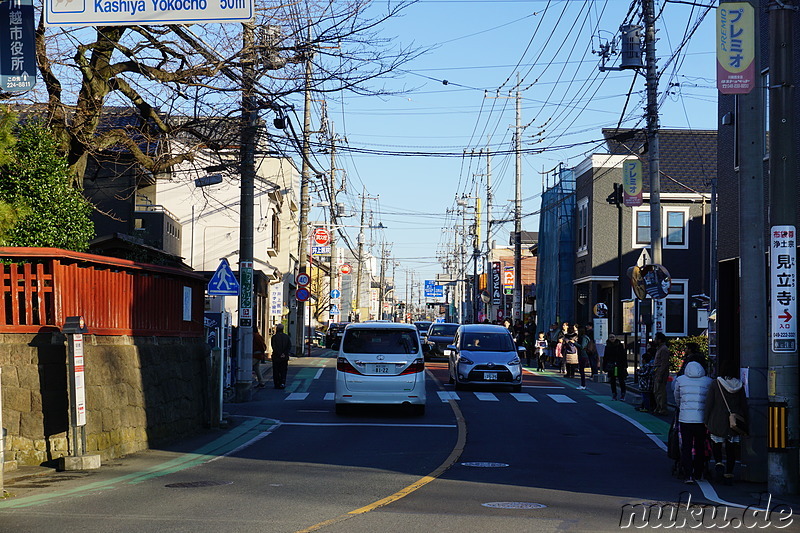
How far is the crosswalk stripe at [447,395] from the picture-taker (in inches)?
992

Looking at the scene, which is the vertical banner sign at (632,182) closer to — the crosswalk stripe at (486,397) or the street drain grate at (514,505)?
the crosswalk stripe at (486,397)

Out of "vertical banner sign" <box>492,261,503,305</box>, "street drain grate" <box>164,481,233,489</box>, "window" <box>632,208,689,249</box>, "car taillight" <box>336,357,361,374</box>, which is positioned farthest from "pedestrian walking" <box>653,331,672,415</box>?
"vertical banner sign" <box>492,261,503,305</box>

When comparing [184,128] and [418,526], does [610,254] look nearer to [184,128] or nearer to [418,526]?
[184,128]

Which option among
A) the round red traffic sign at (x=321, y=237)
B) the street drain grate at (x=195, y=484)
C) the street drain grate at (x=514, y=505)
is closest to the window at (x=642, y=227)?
the round red traffic sign at (x=321, y=237)

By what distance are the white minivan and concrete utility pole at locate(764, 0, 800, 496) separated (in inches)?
367

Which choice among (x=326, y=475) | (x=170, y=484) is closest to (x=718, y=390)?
(x=326, y=475)

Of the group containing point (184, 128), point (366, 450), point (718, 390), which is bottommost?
point (366, 450)

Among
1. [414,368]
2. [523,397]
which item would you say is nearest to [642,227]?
[523,397]

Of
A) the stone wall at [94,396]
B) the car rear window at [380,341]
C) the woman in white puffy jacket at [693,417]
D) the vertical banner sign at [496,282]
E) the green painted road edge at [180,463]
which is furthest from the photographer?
the vertical banner sign at [496,282]

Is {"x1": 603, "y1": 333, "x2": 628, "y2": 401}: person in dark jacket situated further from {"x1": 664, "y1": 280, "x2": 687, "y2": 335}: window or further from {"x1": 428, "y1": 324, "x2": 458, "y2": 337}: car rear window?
{"x1": 428, "y1": 324, "x2": 458, "y2": 337}: car rear window

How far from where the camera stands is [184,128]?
1848cm

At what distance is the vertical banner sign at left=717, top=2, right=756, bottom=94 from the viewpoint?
12.3 meters

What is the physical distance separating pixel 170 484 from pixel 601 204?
34.6 meters

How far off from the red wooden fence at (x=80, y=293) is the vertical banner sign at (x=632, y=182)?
1654 cm
